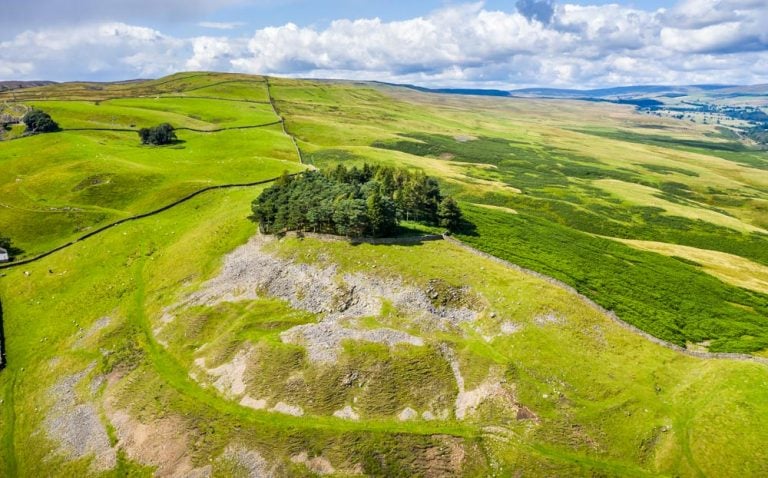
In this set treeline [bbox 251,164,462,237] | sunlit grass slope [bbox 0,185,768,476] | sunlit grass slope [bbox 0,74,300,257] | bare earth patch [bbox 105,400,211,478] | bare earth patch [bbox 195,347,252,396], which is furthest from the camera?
sunlit grass slope [bbox 0,74,300,257]

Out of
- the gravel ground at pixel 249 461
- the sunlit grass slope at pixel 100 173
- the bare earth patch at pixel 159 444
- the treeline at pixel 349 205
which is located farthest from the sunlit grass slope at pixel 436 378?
the sunlit grass slope at pixel 100 173

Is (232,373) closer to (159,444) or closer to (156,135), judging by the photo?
(159,444)

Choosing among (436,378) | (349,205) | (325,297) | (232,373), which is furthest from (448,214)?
(232,373)

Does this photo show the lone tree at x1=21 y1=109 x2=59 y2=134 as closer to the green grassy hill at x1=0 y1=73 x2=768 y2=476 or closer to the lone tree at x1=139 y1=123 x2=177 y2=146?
the lone tree at x1=139 y1=123 x2=177 y2=146

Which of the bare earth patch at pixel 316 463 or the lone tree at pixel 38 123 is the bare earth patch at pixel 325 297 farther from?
the lone tree at pixel 38 123

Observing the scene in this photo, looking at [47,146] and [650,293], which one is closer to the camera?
[650,293]

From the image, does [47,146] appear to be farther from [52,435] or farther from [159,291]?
[52,435]

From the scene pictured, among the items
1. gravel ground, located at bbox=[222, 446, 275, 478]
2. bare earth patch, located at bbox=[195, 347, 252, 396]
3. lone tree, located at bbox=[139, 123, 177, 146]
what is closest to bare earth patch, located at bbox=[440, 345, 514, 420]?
gravel ground, located at bbox=[222, 446, 275, 478]

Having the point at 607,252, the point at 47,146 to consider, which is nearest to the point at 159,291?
the point at 607,252
